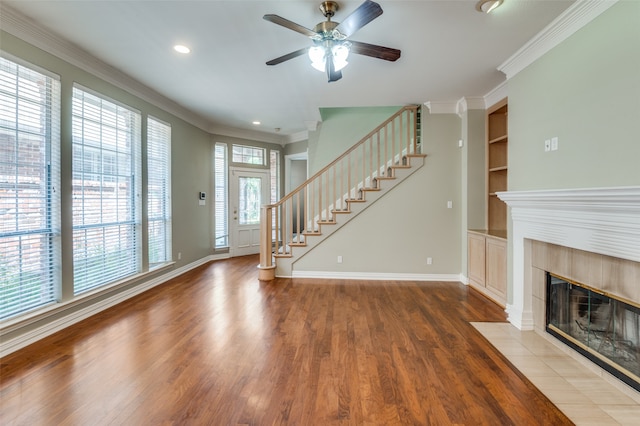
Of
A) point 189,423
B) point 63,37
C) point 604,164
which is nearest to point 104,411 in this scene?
point 189,423

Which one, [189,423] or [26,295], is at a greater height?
[26,295]

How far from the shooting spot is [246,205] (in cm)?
683

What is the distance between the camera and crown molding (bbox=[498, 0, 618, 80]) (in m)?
2.16

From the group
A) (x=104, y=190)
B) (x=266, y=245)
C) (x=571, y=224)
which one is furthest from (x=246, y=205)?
(x=571, y=224)

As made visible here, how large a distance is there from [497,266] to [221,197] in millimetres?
5352

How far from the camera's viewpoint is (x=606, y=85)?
207cm

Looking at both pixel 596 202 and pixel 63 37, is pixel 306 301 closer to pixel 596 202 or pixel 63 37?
pixel 596 202

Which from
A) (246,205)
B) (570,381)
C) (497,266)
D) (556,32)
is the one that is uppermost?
(556,32)

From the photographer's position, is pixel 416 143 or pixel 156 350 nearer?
pixel 156 350

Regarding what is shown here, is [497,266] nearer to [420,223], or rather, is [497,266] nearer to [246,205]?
[420,223]

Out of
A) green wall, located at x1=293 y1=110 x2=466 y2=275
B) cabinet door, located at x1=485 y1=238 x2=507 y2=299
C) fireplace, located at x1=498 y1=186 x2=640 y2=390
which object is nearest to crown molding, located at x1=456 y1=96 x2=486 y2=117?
green wall, located at x1=293 y1=110 x2=466 y2=275

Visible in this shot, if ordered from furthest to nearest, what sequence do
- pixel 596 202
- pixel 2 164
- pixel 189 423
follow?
pixel 2 164 → pixel 596 202 → pixel 189 423

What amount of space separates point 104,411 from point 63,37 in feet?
10.9

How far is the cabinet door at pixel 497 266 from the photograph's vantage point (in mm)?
3471
